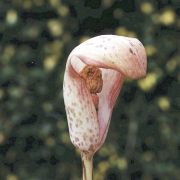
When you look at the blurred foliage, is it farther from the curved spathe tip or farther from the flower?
the curved spathe tip

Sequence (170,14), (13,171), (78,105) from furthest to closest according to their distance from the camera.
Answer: (13,171) < (170,14) < (78,105)

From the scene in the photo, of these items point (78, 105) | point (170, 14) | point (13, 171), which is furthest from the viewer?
point (13, 171)

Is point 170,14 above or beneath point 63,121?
above

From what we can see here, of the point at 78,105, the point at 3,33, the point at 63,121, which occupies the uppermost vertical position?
the point at 78,105

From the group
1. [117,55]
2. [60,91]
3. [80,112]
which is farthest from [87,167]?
[60,91]

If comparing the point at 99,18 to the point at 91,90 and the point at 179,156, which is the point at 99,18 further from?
the point at 91,90

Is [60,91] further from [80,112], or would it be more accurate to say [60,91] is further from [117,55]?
[117,55]

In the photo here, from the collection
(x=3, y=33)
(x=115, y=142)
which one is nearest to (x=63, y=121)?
(x=115, y=142)
